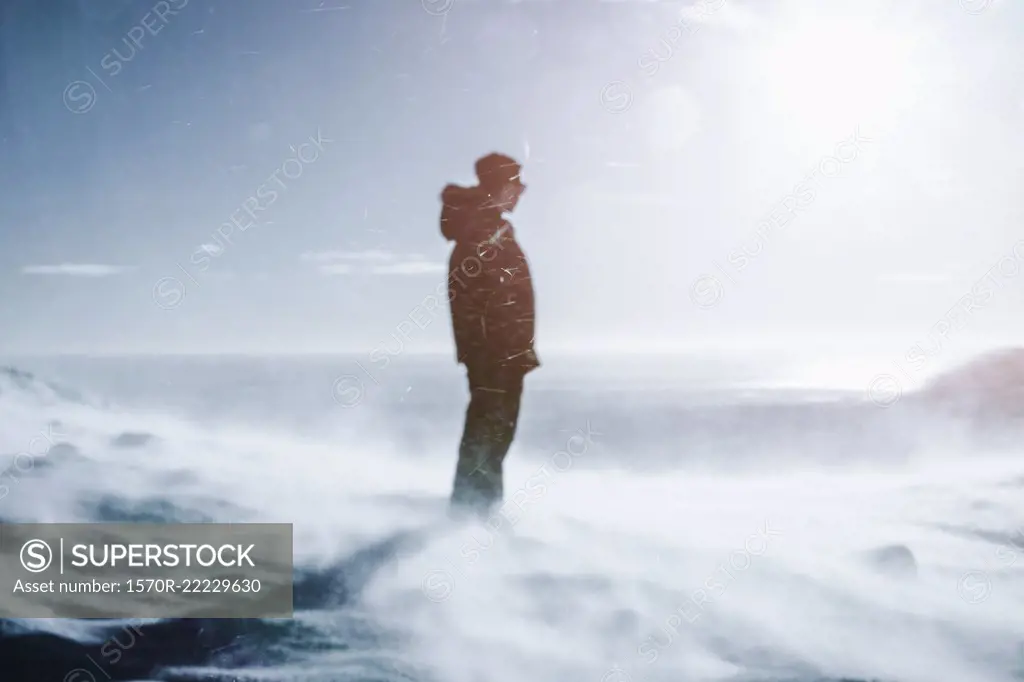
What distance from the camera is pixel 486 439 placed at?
3.38 m

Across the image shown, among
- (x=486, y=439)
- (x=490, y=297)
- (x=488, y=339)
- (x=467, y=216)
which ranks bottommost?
(x=486, y=439)

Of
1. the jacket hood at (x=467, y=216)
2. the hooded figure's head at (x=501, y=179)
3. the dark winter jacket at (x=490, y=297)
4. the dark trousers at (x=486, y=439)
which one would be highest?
the hooded figure's head at (x=501, y=179)

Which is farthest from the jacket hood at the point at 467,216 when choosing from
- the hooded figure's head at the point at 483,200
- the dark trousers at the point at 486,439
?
the dark trousers at the point at 486,439

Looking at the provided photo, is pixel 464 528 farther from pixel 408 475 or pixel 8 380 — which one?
pixel 8 380

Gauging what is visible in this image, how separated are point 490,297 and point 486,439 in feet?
2.22

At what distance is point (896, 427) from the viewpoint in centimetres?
348

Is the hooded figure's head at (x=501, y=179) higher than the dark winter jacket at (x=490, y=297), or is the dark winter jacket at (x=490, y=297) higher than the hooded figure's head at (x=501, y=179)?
the hooded figure's head at (x=501, y=179)

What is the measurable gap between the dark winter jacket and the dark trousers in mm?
78

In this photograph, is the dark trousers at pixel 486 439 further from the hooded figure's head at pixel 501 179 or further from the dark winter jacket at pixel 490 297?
the hooded figure's head at pixel 501 179

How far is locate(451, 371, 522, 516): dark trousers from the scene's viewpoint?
132 inches

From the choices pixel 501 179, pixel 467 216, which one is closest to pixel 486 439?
pixel 467 216

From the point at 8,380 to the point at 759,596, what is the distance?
12.2 feet

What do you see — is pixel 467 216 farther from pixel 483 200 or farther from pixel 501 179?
pixel 501 179

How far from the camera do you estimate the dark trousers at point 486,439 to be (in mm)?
3363
